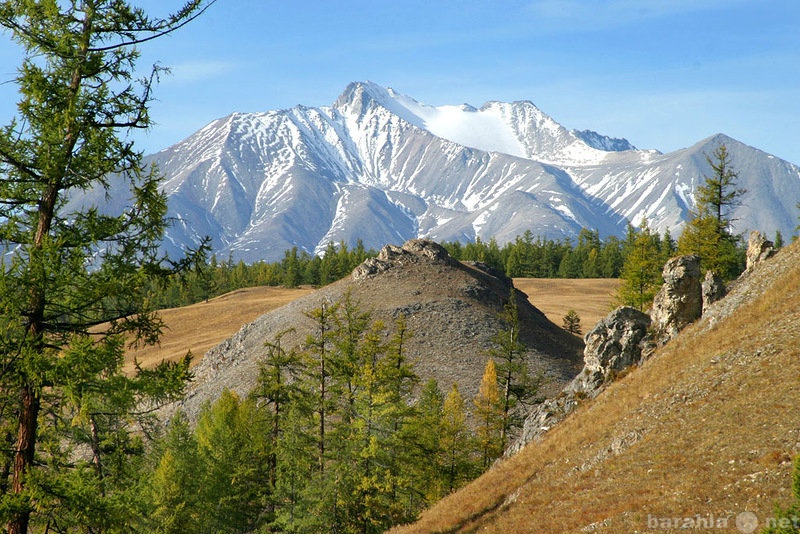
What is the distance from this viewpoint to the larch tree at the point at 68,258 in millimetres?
10391

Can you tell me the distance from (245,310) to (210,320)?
694 centimetres

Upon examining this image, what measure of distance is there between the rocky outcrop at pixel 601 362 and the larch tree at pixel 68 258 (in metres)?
27.9

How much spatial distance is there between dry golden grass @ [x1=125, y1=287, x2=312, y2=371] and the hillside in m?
68.8

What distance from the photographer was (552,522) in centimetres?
2156

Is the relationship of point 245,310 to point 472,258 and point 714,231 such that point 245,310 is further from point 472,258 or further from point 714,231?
point 714,231

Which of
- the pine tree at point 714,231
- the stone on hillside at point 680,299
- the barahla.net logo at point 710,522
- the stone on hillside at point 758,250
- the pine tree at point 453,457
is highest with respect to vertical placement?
the pine tree at point 714,231

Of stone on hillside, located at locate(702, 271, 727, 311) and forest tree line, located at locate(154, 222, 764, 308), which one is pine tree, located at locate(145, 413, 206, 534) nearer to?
stone on hillside, located at locate(702, 271, 727, 311)

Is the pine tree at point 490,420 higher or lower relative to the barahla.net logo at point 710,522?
lower

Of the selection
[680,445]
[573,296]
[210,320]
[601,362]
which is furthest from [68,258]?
[573,296]

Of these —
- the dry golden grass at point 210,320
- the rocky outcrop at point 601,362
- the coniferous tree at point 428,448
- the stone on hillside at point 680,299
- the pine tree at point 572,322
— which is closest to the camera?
the coniferous tree at point 428,448

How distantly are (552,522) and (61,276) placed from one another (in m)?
18.0

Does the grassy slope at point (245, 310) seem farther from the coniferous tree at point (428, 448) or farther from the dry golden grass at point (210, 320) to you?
the coniferous tree at point (428, 448)

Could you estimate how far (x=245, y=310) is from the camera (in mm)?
116562

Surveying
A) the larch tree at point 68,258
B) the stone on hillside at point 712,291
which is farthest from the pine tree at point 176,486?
the stone on hillside at point 712,291
